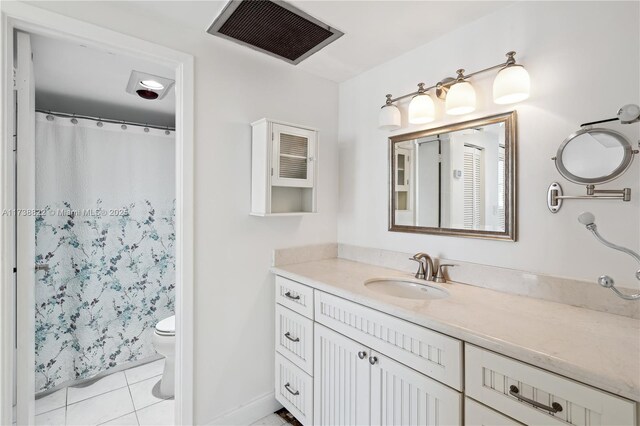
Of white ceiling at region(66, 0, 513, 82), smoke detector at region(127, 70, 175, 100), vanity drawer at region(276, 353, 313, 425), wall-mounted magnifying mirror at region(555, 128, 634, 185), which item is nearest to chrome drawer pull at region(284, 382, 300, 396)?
vanity drawer at region(276, 353, 313, 425)

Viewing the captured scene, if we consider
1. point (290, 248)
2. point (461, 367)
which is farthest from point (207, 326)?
point (461, 367)

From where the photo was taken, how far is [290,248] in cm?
201

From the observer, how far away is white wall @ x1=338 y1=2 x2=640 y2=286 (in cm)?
113

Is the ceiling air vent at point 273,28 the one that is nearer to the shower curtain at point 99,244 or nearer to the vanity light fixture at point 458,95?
the vanity light fixture at point 458,95

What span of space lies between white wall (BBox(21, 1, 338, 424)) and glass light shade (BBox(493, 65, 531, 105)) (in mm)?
1176

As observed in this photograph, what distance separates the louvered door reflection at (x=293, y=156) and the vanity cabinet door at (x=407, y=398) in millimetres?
1025

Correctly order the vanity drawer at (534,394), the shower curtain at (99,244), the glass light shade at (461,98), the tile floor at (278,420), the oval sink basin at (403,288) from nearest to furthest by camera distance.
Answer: the vanity drawer at (534,394)
the glass light shade at (461,98)
the oval sink basin at (403,288)
the tile floor at (278,420)
the shower curtain at (99,244)

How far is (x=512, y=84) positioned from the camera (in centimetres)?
130

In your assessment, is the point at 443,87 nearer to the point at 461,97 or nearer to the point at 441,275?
the point at 461,97

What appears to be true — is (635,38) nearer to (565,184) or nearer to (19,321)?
(565,184)

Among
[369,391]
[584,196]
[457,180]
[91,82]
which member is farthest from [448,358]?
[91,82]

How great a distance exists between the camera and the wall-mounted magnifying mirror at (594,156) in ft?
3.64

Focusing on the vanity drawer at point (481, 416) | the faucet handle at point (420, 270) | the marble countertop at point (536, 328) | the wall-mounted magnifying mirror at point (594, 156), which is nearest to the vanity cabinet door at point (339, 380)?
the marble countertop at point (536, 328)

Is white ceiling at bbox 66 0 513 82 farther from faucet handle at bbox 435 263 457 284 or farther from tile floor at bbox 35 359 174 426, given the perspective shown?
tile floor at bbox 35 359 174 426
